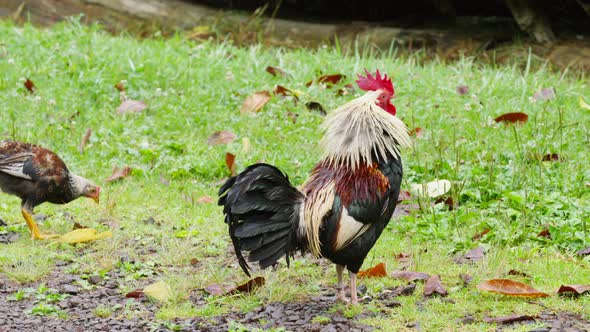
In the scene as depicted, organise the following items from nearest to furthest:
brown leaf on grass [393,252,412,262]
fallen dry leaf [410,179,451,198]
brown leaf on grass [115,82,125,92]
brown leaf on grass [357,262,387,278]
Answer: brown leaf on grass [357,262,387,278], brown leaf on grass [393,252,412,262], fallen dry leaf [410,179,451,198], brown leaf on grass [115,82,125,92]

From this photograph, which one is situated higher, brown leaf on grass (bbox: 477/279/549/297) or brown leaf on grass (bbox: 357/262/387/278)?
brown leaf on grass (bbox: 477/279/549/297)

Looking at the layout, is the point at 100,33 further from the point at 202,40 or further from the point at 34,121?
the point at 34,121

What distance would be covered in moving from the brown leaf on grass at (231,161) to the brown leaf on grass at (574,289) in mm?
3057

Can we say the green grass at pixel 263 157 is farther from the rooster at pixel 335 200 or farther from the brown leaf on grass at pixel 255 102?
the rooster at pixel 335 200

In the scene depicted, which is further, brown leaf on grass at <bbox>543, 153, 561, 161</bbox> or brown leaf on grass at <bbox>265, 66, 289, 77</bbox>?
brown leaf on grass at <bbox>265, 66, 289, 77</bbox>

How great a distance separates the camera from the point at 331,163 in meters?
4.66

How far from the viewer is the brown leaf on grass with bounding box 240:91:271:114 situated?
7988mm

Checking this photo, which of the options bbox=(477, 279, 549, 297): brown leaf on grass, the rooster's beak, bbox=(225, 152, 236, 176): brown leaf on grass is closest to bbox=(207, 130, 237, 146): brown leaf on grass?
bbox=(225, 152, 236, 176): brown leaf on grass

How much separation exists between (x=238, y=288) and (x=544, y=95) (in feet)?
15.4

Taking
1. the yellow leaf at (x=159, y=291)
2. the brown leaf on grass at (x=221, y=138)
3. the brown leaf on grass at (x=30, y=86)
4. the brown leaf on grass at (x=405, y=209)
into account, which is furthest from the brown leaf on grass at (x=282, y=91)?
the yellow leaf at (x=159, y=291)

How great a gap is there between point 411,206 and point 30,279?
2.82 m

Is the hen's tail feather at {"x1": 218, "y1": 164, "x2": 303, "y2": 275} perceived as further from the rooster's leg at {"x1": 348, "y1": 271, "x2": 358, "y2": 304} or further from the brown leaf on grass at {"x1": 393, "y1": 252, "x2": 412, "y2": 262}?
the brown leaf on grass at {"x1": 393, "y1": 252, "x2": 412, "y2": 262}

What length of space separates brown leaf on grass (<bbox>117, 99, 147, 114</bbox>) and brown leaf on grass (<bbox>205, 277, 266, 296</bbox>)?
11.4 ft

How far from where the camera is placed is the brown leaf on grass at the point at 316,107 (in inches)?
314
